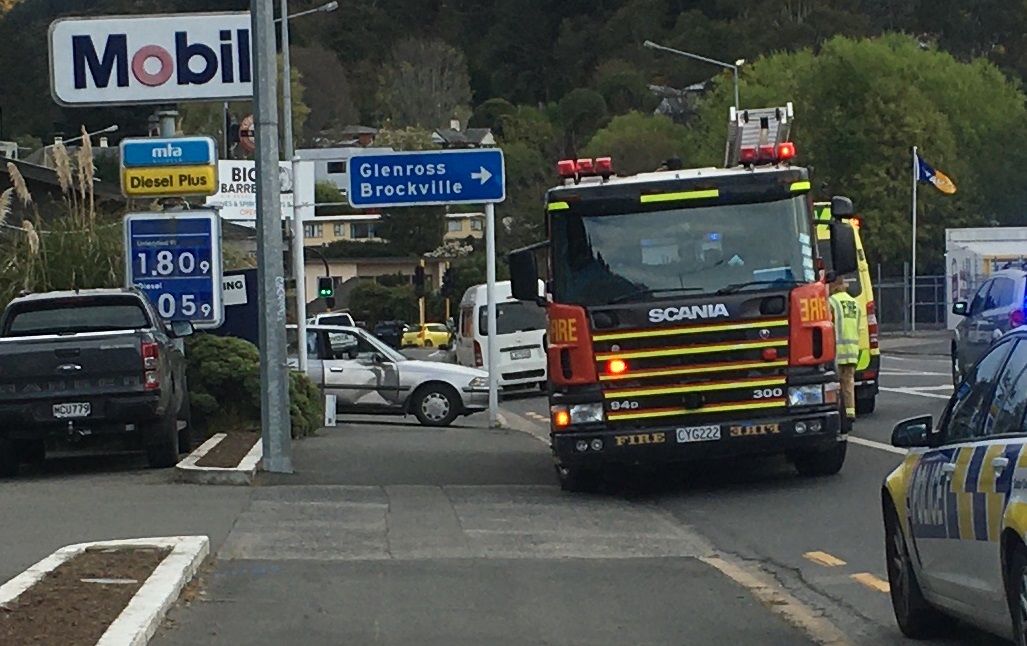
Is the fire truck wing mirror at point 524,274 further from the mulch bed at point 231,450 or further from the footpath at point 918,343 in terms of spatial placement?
the footpath at point 918,343

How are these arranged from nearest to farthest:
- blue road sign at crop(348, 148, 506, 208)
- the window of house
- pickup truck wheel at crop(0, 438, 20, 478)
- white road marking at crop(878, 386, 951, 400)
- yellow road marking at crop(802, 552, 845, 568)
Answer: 1. yellow road marking at crop(802, 552, 845, 568)
2. pickup truck wheel at crop(0, 438, 20, 478)
3. blue road sign at crop(348, 148, 506, 208)
4. white road marking at crop(878, 386, 951, 400)
5. the window of house

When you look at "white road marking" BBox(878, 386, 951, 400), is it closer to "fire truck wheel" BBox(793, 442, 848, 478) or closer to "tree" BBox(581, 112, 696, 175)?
"fire truck wheel" BBox(793, 442, 848, 478)

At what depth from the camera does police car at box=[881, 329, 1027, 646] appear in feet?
23.7

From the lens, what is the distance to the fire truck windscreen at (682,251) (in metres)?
15.2

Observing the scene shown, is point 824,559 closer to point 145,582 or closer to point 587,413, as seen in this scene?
point 587,413

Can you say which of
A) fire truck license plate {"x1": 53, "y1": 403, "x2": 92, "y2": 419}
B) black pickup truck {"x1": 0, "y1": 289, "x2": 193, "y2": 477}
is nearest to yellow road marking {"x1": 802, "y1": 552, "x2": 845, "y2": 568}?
black pickup truck {"x1": 0, "y1": 289, "x2": 193, "y2": 477}

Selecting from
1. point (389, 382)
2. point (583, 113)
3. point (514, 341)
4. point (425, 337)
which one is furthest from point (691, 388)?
point (583, 113)

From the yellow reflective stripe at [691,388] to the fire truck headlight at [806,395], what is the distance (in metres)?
0.13

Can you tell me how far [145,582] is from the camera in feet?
32.5

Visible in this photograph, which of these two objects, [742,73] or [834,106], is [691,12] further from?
[834,106]

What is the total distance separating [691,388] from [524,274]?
67.7 inches

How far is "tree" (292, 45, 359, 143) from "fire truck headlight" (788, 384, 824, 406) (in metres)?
106

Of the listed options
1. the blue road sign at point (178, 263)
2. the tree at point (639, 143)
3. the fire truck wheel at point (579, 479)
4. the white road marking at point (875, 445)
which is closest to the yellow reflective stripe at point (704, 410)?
the fire truck wheel at point (579, 479)

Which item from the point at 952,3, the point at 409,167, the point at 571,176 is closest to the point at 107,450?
the point at 409,167
